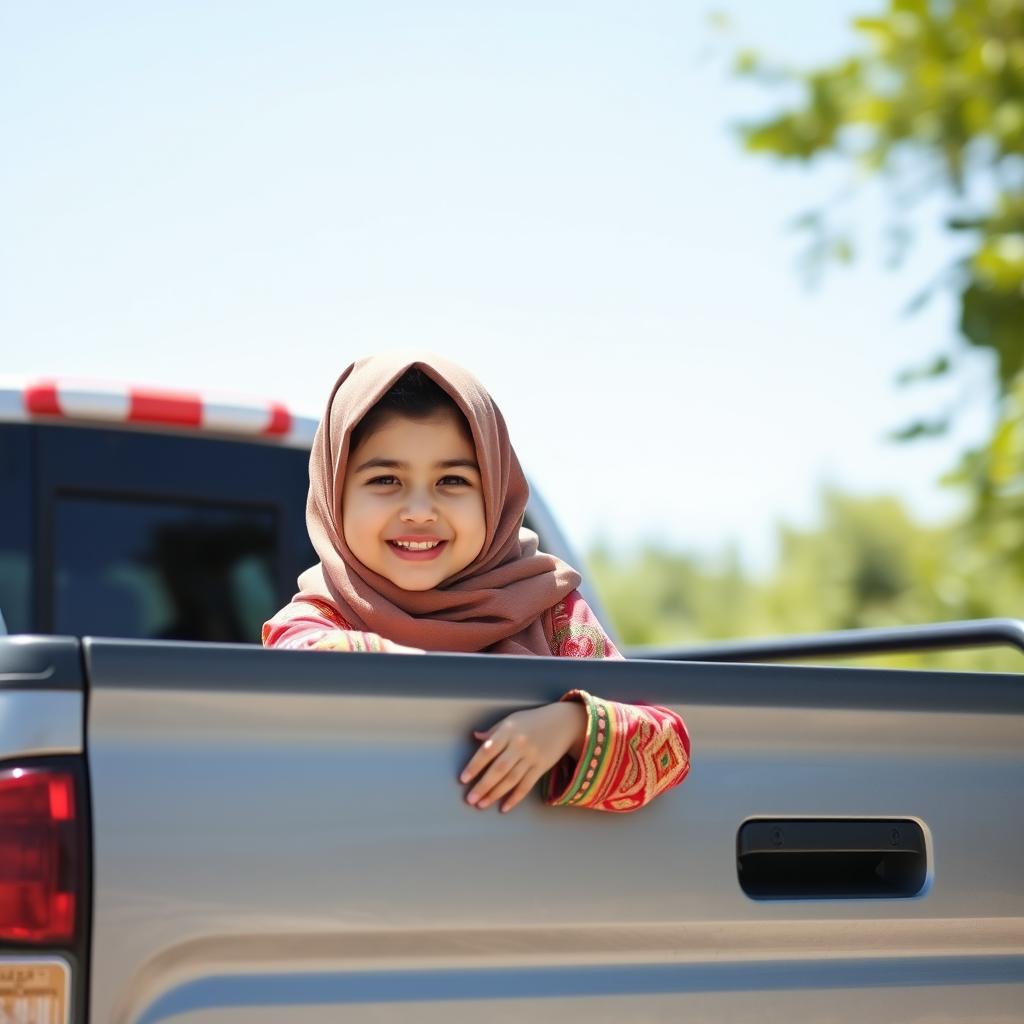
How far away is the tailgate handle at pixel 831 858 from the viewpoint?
191cm

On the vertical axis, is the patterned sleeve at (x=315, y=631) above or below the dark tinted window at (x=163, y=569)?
below

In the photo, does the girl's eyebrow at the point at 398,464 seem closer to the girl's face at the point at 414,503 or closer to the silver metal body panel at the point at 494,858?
the girl's face at the point at 414,503

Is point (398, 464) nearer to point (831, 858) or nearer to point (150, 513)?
point (831, 858)

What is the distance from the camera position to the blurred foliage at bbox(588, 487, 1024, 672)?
975 cm

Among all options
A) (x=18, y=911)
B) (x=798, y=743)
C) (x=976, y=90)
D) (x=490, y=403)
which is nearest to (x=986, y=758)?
(x=798, y=743)

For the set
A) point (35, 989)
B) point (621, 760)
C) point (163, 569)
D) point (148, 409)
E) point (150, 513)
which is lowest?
point (35, 989)

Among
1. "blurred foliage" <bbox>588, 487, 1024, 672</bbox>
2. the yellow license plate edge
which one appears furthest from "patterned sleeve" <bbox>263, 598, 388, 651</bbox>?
"blurred foliage" <bbox>588, 487, 1024, 672</bbox>

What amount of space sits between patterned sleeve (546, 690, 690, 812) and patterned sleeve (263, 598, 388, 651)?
1.51 feet

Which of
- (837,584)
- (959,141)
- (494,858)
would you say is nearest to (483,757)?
(494,858)

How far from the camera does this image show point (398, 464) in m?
2.44

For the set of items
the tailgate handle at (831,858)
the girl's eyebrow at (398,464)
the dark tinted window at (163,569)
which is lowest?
the tailgate handle at (831,858)

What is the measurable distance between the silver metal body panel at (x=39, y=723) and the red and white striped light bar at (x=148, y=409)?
231 centimetres

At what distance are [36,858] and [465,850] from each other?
483mm

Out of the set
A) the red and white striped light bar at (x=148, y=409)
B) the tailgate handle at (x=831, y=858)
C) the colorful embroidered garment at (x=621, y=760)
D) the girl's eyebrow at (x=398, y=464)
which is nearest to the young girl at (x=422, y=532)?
the girl's eyebrow at (x=398, y=464)
